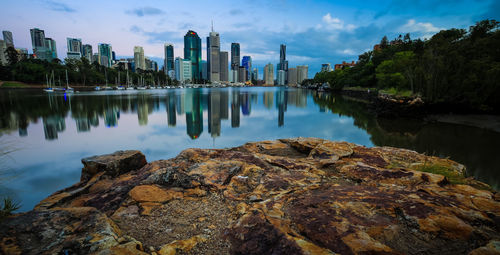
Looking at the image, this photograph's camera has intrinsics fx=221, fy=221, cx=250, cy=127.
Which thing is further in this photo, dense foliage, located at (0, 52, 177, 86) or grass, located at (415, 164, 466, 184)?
dense foliage, located at (0, 52, 177, 86)

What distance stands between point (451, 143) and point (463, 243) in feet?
62.1

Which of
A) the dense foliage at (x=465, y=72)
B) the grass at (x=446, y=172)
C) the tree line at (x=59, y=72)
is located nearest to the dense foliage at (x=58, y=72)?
the tree line at (x=59, y=72)

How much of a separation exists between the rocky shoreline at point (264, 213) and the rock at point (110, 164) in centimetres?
4

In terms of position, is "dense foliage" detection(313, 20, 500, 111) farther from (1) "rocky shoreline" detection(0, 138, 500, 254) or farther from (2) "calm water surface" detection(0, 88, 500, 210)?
(1) "rocky shoreline" detection(0, 138, 500, 254)

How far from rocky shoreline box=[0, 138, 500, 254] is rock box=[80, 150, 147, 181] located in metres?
0.04

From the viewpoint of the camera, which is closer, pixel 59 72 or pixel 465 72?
pixel 465 72

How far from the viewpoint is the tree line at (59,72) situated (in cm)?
9906

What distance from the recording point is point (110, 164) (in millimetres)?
7430

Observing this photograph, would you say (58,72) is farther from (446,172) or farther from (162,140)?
(446,172)

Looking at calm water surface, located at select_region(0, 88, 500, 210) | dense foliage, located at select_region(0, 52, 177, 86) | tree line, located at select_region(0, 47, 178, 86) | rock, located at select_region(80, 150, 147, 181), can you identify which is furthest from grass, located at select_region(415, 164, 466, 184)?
dense foliage, located at select_region(0, 52, 177, 86)

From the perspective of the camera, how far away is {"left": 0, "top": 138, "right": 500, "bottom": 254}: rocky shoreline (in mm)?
3334

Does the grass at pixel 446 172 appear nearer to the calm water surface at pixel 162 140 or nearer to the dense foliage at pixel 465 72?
the calm water surface at pixel 162 140

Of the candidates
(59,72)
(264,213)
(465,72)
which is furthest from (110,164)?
(59,72)

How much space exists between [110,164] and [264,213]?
5921 mm
